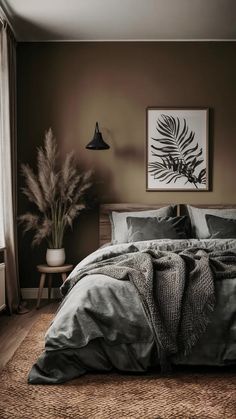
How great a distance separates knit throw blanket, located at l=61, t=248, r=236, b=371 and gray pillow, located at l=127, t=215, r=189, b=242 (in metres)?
1.25

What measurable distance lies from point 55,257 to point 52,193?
0.66 m

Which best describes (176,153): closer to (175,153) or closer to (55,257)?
(175,153)

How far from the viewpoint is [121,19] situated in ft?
14.5

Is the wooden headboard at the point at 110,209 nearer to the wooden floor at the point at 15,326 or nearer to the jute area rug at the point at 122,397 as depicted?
the wooden floor at the point at 15,326

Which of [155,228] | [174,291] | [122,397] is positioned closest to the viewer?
[122,397]

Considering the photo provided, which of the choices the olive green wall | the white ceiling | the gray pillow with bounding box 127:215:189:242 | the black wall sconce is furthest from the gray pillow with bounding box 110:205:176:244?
the white ceiling

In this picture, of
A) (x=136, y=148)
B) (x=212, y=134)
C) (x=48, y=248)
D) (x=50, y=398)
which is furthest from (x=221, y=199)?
(x=50, y=398)

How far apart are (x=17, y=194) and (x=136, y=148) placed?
55.6 inches

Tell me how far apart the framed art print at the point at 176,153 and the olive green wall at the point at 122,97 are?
0.08 m

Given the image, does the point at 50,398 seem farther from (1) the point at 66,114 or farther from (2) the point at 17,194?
(1) the point at 66,114

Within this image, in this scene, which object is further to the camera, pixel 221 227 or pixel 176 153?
pixel 176 153

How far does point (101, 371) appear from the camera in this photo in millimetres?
2525

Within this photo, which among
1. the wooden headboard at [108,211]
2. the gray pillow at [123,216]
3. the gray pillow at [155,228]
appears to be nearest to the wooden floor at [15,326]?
the wooden headboard at [108,211]

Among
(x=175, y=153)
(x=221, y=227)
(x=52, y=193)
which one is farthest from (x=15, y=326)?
(x=175, y=153)
